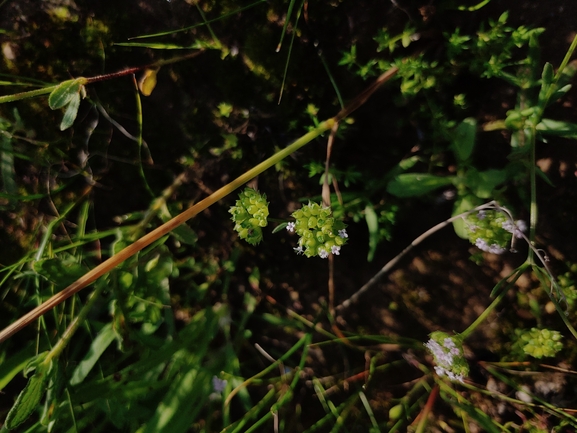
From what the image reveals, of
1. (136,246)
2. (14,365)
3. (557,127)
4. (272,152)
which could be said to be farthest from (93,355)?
(557,127)

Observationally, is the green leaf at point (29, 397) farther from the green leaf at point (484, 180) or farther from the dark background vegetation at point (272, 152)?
the green leaf at point (484, 180)

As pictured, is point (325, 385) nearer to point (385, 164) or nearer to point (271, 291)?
point (271, 291)

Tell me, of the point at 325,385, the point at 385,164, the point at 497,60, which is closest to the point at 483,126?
the point at 497,60

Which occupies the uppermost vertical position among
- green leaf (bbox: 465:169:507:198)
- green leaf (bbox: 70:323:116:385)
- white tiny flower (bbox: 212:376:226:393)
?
green leaf (bbox: 465:169:507:198)

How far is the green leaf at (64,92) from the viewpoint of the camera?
1428mm

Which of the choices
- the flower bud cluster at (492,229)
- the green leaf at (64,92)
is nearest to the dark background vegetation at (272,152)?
the flower bud cluster at (492,229)

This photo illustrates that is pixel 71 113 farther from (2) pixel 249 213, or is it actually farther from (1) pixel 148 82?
(2) pixel 249 213

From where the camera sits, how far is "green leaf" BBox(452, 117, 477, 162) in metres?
1.60

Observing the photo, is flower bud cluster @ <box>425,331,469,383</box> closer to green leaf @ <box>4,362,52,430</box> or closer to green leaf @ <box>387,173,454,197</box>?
green leaf @ <box>387,173,454,197</box>

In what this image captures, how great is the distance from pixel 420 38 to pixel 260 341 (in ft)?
4.77

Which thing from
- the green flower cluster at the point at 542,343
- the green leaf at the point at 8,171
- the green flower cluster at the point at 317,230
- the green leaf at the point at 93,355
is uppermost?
the green leaf at the point at 8,171

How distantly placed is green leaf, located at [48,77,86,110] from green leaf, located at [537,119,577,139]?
5.02ft

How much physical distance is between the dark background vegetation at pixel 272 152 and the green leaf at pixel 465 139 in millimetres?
106

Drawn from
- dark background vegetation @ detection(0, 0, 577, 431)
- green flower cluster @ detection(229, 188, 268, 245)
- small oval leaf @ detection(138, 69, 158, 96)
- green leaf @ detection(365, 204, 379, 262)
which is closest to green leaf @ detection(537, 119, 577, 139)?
dark background vegetation @ detection(0, 0, 577, 431)
